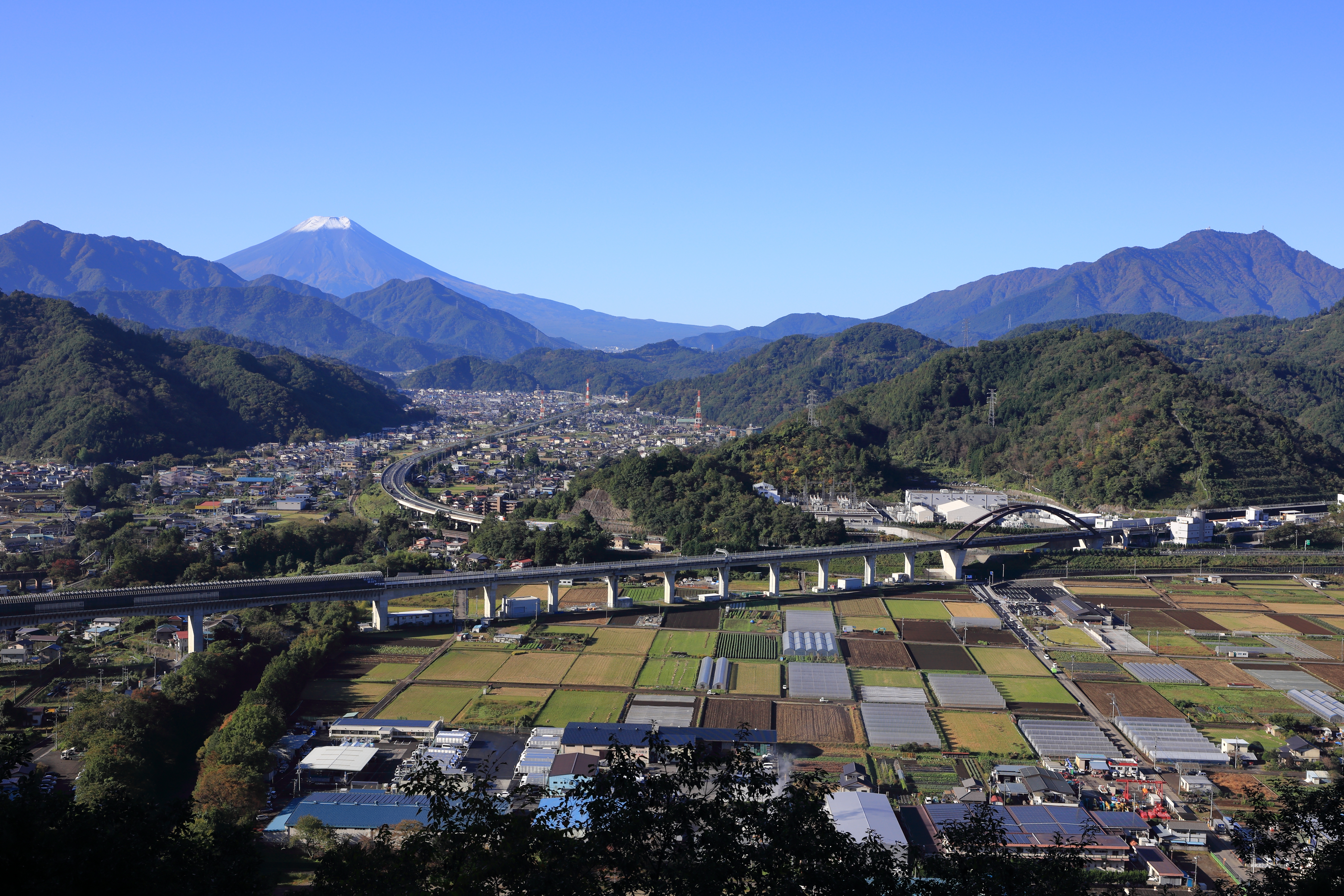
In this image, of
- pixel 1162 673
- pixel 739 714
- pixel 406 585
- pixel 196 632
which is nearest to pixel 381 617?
pixel 406 585

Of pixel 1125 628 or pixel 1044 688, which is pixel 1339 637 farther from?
pixel 1044 688

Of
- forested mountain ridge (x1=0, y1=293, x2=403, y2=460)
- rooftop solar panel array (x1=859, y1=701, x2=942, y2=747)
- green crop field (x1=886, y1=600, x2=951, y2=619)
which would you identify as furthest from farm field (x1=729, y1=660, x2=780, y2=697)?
A: forested mountain ridge (x1=0, y1=293, x2=403, y2=460)

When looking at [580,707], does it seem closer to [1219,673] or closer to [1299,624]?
[1219,673]

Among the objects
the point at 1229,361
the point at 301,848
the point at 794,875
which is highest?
the point at 1229,361

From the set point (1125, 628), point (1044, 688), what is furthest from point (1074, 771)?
point (1125, 628)

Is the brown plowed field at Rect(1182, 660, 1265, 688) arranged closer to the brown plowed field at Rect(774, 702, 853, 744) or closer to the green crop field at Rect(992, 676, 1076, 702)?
the green crop field at Rect(992, 676, 1076, 702)

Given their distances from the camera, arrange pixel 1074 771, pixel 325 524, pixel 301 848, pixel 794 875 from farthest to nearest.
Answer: pixel 325 524 < pixel 1074 771 < pixel 301 848 < pixel 794 875
